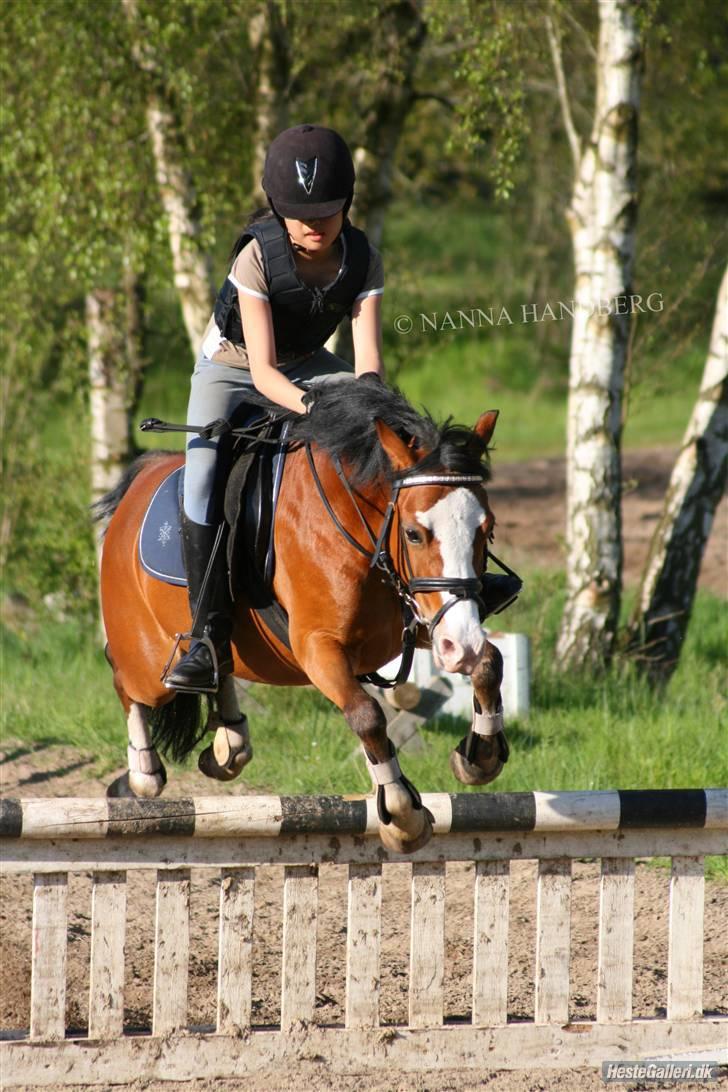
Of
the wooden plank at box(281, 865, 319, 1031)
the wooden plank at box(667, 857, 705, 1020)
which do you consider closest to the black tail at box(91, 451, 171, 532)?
the wooden plank at box(281, 865, 319, 1031)

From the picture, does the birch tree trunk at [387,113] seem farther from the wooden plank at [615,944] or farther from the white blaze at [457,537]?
the wooden plank at [615,944]

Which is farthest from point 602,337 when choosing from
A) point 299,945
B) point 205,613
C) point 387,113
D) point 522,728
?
point 299,945

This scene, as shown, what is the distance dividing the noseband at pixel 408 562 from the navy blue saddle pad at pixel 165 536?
0.85m

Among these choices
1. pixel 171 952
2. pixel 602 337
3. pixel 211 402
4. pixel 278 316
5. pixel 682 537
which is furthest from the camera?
pixel 682 537

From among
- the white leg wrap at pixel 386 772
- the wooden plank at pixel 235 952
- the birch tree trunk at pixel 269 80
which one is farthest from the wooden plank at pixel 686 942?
the birch tree trunk at pixel 269 80

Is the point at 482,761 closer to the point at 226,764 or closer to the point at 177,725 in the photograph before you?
the point at 226,764

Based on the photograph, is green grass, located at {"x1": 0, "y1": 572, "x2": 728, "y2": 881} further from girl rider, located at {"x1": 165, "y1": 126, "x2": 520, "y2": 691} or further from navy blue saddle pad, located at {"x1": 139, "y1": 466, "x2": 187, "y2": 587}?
girl rider, located at {"x1": 165, "y1": 126, "x2": 520, "y2": 691}

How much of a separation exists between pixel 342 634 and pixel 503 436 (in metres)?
15.7

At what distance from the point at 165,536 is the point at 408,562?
1398mm

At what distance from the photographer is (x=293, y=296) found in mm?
4348

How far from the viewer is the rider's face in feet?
13.8

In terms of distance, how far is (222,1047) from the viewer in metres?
3.88

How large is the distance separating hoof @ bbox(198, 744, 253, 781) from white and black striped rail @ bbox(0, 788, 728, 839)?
1.09 metres

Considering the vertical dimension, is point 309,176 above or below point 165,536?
above
